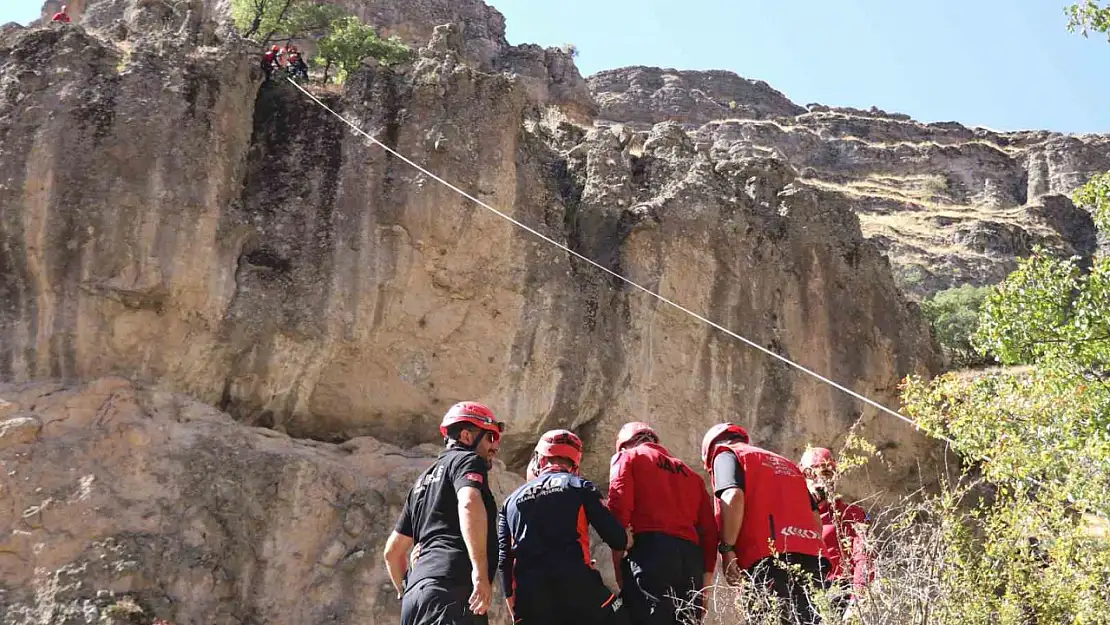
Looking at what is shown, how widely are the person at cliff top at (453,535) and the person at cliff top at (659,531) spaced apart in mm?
846

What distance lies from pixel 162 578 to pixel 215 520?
28.8 inches

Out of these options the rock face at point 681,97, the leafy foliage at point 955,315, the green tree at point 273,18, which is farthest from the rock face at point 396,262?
the rock face at point 681,97

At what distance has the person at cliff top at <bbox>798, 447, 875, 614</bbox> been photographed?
5578 millimetres

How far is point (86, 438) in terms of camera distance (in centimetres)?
873

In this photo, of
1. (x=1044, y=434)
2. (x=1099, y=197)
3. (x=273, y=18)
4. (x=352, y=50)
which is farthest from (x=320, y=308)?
(x=273, y=18)

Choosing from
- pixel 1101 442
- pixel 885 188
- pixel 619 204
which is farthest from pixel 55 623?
pixel 885 188

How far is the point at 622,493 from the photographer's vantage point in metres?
5.88

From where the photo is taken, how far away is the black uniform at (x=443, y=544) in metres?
5.14

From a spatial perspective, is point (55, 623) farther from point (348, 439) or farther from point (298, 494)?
point (348, 439)

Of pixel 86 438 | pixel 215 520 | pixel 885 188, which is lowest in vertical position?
pixel 215 520

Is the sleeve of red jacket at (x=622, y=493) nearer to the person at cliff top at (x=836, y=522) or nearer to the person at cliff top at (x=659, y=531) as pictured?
the person at cliff top at (x=659, y=531)

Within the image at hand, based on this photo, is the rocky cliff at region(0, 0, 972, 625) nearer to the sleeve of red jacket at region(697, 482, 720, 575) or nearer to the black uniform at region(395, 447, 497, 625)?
the black uniform at region(395, 447, 497, 625)

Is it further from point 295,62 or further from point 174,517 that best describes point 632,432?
point 295,62

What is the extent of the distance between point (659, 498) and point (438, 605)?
1491mm
